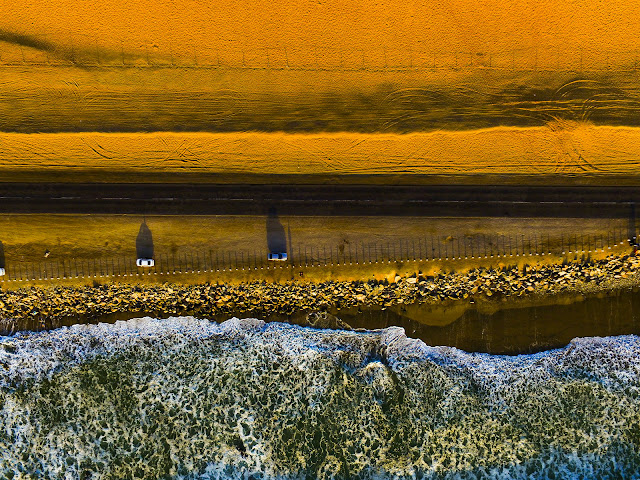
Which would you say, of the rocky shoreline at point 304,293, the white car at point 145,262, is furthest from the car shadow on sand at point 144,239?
the rocky shoreline at point 304,293

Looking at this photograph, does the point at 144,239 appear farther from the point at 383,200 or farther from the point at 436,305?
the point at 436,305

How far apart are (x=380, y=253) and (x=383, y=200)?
141 cm

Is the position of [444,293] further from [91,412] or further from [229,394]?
[91,412]

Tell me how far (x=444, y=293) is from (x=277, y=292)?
14.8 feet

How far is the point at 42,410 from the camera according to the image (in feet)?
35.4

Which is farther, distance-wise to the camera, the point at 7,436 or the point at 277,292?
the point at 277,292

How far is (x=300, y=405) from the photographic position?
10.9 m

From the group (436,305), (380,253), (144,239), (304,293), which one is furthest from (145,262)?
(436,305)

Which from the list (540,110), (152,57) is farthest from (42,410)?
(540,110)

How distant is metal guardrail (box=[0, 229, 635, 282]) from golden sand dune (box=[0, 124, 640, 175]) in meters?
1.77

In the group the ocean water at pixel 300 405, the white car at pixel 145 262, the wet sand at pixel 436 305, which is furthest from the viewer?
the wet sand at pixel 436 305

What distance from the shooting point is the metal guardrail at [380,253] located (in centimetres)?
1123

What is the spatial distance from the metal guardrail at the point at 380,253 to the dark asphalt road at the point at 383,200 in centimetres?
66

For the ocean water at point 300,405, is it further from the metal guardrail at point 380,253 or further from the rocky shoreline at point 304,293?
the metal guardrail at point 380,253
